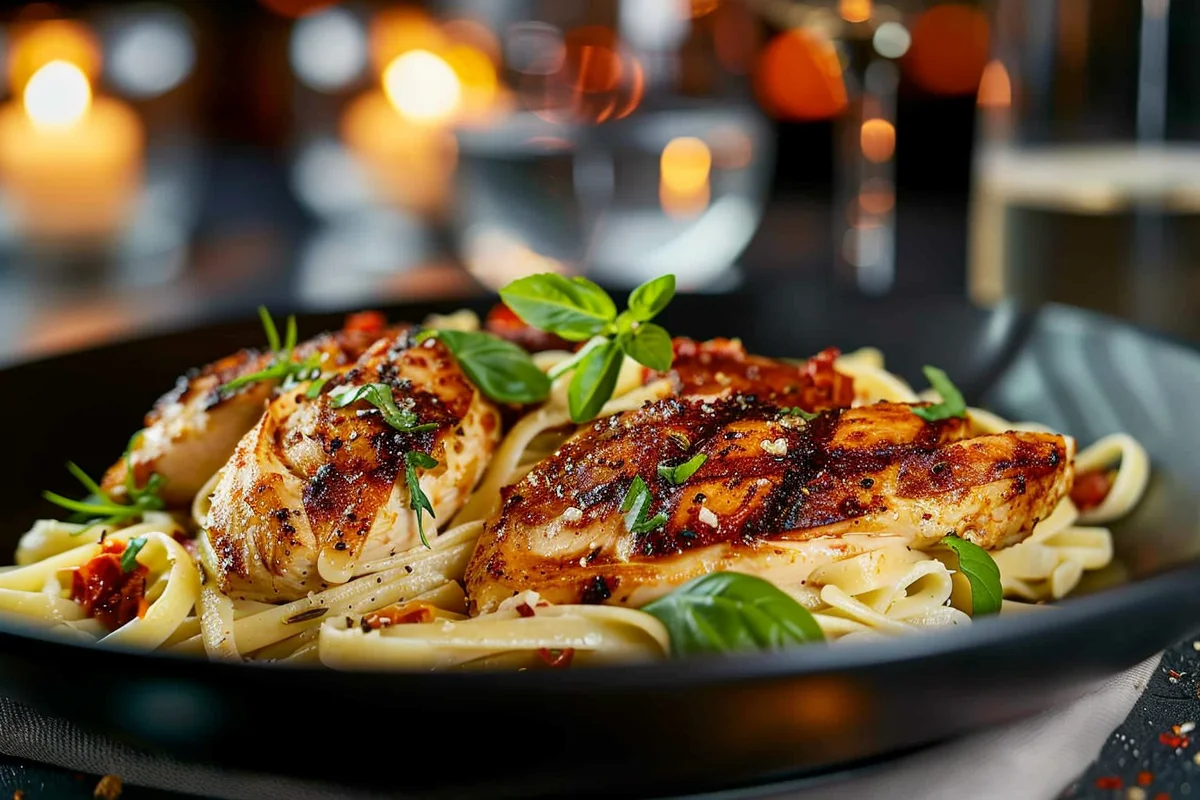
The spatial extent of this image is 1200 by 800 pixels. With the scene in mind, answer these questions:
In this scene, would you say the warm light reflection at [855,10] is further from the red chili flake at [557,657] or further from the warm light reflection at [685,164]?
the red chili flake at [557,657]

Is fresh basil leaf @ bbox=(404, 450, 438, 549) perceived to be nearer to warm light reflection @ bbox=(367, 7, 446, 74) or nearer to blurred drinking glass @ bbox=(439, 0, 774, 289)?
blurred drinking glass @ bbox=(439, 0, 774, 289)

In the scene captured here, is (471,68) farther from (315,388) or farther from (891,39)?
(315,388)

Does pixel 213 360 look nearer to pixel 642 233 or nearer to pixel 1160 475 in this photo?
pixel 1160 475

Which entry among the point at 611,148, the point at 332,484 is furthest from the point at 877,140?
the point at 332,484

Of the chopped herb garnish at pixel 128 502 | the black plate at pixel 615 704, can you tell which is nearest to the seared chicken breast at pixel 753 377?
the black plate at pixel 615 704

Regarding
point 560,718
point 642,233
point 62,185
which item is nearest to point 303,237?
point 62,185
